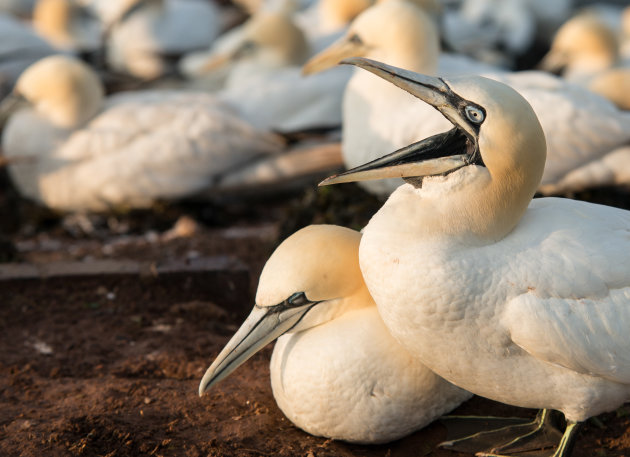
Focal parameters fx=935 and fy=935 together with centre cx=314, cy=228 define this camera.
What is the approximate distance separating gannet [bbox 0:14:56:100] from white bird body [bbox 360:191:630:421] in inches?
243

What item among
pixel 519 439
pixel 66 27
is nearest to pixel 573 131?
pixel 519 439

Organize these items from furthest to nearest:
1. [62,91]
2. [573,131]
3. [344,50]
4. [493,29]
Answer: [493,29] < [62,91] < [344,50] < [573,131]

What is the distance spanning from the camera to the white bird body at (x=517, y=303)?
276 centimetres

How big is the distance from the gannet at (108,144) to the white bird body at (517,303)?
3.60m

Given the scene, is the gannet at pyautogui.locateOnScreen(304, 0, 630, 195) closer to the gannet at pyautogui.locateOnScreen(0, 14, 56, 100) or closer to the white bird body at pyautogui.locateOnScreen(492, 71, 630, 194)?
the white bird body at pyautogui.locateOnScreen(492, 71, 630, 194)

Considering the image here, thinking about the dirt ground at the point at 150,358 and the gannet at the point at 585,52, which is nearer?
the dirt ground at the point at 150,358

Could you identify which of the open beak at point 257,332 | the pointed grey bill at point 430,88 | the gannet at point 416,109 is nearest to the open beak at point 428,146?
the pointed grey bill at point 430,88

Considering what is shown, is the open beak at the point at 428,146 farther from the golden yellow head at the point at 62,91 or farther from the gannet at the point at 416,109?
the golden yellow head at the point at 62,91

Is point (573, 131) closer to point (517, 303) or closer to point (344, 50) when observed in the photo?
point (344, 50)

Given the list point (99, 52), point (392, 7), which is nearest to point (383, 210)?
point (392, 7)

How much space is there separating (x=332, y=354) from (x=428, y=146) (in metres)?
0.81

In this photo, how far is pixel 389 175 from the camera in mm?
2812

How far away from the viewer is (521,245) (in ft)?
9.38

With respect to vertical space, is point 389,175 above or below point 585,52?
above
